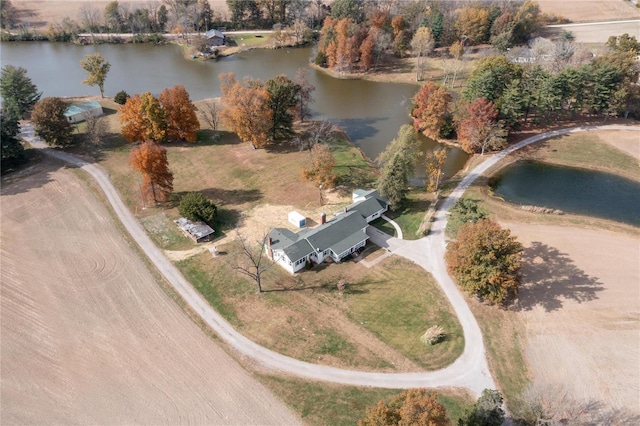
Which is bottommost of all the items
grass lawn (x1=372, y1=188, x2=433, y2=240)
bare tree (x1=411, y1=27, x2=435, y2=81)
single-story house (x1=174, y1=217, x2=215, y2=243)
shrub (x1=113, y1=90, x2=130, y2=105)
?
single-story house (x1=174, y1=217, x2=215, y2=243)

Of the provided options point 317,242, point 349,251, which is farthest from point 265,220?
point 349,251

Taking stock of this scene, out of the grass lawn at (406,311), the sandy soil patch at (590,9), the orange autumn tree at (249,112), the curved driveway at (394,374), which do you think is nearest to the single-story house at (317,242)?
the curved driveway at (394,374)

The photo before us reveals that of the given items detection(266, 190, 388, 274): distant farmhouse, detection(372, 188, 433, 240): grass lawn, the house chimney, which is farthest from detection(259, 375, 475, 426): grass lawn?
detection(372, 188, 433, 240): grass lawn

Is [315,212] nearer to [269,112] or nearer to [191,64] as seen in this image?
[269,112]

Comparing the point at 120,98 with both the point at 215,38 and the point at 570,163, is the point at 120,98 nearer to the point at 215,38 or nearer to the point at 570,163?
the point at 215,38

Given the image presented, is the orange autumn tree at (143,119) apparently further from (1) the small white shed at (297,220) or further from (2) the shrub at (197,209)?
(1) the small white shed at (297,220)

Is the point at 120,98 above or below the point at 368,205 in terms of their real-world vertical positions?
above

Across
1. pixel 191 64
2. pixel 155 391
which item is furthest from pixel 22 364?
pixel 191 64

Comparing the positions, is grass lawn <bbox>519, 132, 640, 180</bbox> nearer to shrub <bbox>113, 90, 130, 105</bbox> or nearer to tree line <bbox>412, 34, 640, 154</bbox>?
tree line <bbox>412, 34, 640, 154</bbox>
